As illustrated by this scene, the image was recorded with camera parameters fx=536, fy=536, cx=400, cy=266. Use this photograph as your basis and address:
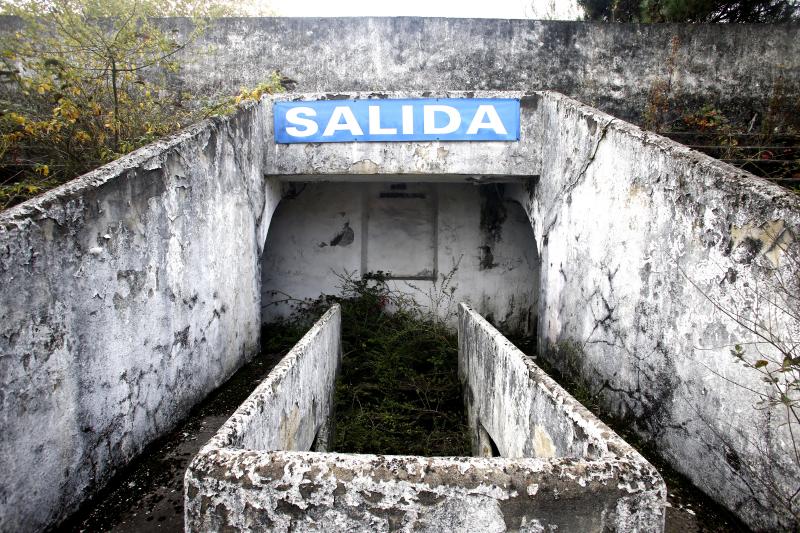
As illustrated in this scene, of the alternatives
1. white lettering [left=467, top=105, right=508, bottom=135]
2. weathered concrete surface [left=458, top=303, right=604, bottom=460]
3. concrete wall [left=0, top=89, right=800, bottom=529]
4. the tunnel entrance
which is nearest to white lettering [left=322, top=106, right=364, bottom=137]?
concrete wall [left=0, top=89, right=800, bottom=529]

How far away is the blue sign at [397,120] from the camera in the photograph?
5574mm

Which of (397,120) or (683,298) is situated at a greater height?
(397,120)

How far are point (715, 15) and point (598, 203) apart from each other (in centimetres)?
591

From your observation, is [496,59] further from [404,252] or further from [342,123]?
[404,252]

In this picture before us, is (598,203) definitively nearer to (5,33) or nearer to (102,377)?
(102,377)

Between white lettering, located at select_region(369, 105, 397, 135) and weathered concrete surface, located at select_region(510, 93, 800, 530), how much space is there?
1767 millimetres

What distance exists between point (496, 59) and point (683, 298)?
16.0 ft

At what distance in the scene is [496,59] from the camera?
708 cm

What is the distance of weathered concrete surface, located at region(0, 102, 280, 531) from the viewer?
2.45 meters

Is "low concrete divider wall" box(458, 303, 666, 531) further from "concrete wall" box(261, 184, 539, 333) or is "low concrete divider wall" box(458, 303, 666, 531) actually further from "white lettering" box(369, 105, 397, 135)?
"concrete wall" box(261, 184, 539, 333)

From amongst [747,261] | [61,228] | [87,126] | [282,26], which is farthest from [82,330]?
[282,26]

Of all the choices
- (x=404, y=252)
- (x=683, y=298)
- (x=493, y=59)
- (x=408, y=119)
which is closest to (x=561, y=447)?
(x=683, y=298)

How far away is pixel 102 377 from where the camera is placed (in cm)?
302

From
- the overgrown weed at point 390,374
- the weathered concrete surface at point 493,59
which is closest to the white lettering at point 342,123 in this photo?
the weathered concrete surface at point 493,59
